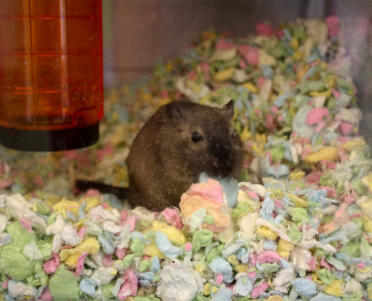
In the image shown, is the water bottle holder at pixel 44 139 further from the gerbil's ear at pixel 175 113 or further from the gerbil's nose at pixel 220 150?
the gerbil's nose at pixel 220 150

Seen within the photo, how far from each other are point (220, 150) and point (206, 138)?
0.08 metres

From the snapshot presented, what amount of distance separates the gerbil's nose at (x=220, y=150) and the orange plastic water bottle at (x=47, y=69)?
56 cm

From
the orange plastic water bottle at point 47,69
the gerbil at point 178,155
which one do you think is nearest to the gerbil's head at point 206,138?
the gerbil at point 178,155

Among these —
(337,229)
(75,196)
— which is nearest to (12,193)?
(75,196)

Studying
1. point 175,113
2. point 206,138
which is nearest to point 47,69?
point 175,113

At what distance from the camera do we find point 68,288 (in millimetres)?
1727

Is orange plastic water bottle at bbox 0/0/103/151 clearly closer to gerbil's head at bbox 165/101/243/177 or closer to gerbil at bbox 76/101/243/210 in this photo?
gerbil at bbox 76/101/243/210

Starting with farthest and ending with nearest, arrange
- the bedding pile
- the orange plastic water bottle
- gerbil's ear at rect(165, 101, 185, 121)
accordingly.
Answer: gerbil's ear at rect(165, 101, 185, 121) < the orange plastic water bottle < the bedding pile

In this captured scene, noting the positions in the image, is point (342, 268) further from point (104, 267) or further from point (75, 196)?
point (75, 196)

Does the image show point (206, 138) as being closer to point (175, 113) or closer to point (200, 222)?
point (175, 113)

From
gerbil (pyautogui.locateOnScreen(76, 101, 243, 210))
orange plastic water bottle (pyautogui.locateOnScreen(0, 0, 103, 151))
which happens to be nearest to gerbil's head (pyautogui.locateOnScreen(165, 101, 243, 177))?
gerbil (pyautogui.locateOnScreen(76, 101, 243, 210))

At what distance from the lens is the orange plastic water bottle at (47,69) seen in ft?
6.98

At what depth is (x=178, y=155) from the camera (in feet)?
7.43

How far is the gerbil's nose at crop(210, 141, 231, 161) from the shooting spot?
7.03ft
